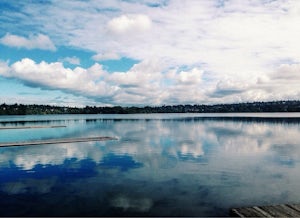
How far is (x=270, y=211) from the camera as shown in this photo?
1244 centimetres

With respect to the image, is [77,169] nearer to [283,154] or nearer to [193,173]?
[193,173]

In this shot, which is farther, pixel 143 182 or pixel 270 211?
pixel 143 182

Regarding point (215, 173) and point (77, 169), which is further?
point (77, 169)

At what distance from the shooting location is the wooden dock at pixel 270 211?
1203cm

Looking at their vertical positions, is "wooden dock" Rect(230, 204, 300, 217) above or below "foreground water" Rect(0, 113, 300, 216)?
above

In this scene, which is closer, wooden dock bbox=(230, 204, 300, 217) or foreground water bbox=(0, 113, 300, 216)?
wooden dock bbox=(230, 204, 300, 217)

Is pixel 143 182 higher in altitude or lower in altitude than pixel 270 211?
lower

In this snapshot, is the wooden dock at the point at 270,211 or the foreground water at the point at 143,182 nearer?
the wooden dock at the point at 270,211

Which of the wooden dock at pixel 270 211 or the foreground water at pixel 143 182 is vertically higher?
the wooden dock at pixel 270 211

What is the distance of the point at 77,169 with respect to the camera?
78.8ft

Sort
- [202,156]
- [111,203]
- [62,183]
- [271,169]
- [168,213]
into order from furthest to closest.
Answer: [202,156], [271,169], [62,183], [111,203], [168,213]

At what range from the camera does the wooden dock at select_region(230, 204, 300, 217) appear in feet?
39.5

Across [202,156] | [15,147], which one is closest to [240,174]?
[202,156]

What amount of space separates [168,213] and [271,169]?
13.9 meters
